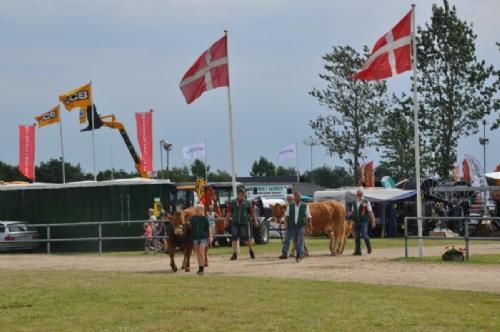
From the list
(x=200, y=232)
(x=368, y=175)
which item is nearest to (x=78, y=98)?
(x=368, y=175)

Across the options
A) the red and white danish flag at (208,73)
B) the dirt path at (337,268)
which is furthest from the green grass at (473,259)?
the red and white danish flag at (208,73)

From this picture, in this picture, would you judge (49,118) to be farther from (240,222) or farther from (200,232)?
(200,232)

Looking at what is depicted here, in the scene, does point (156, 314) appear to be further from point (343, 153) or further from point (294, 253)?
point (343, 153)

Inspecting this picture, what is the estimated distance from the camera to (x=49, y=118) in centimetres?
5075

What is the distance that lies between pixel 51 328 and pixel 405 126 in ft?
172

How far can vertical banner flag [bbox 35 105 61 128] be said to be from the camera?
50.4 m

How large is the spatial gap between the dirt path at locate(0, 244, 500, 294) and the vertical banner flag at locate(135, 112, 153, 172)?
1662 cm

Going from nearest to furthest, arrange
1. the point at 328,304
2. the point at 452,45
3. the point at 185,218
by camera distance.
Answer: the point at 328,304 → the point at 185,218 → the point at 452,45

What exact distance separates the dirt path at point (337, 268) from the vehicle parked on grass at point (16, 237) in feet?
17.8

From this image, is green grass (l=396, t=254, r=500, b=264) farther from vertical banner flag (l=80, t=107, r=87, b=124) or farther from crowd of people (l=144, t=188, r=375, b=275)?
vertical banner flag (l=80, t=107, r=87, b=124)

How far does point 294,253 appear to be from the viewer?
26.1 meters

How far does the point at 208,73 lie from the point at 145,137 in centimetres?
1845

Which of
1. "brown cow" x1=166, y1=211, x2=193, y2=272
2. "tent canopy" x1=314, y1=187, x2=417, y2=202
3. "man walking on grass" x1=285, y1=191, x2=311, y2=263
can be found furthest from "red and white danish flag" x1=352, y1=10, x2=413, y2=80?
"tent canopy" x1=314, y1=187, x2=417, y2=202

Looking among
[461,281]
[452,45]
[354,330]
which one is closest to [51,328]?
[354,330]
